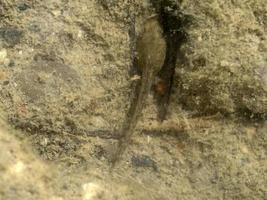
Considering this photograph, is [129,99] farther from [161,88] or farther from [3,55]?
[3,55]

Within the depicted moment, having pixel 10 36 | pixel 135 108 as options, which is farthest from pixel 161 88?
pixel 10 36

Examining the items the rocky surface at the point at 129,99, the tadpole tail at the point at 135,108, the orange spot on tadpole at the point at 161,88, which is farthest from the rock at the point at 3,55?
the orange spot on tadpole at the point at 161,88

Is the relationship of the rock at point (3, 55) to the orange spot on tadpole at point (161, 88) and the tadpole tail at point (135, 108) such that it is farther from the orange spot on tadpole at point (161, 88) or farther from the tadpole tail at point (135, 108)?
the orange spot on tadpole at point (161, 88)

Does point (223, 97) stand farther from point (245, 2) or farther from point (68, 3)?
point (68, 3)

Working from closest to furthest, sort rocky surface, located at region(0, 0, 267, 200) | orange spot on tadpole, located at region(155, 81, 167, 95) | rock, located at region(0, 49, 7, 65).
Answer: rocky surface, located at region(0, 0, 267, 200)
rock, located at region(0, 49, 7, 65)
orange spot on tadpole, located at region(155, 81, 167, 95)

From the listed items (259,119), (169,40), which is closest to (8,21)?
(169,40)

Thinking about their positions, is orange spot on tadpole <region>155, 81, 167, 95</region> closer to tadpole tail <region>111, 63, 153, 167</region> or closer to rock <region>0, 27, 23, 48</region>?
tadpole tail <region>111, 63, 153, 167</region>

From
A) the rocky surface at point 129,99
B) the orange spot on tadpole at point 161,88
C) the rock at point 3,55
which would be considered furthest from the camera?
the orange spot on tadpole at point 161,88

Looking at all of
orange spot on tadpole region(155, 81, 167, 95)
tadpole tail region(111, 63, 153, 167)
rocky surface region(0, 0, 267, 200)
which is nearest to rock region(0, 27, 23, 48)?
rocky surface region(0, 0, 267, 200)
